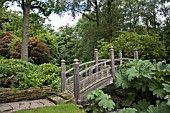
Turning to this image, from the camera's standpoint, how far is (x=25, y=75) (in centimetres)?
541

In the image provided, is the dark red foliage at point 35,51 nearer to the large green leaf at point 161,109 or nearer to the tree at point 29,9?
the tree at point 29,9

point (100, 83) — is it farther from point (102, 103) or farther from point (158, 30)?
point (158, 30)

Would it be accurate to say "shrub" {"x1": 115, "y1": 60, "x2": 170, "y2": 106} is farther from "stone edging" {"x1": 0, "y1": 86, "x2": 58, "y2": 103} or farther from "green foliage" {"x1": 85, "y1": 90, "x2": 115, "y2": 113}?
"stone edging" {"x1": 0, "y1": 86, "x2": 58, "y2": 103}

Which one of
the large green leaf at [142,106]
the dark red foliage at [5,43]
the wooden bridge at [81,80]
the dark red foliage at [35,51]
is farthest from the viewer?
the dark red foliage at [5,43]

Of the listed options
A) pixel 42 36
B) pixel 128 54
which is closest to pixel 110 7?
pixel 128 54

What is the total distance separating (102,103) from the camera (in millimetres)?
4133

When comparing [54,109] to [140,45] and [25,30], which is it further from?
[140,45]

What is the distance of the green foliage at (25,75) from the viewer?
5227mm

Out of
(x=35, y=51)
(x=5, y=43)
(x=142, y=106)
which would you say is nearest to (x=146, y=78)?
(x=142, y=106)

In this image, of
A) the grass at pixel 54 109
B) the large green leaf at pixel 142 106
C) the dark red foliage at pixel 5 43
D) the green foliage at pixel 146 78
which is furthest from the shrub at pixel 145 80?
the dark red foliage at pixel 5 43

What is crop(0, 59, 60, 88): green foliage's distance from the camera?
5227 mm

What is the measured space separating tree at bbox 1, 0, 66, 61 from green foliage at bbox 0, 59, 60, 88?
1.91 meters

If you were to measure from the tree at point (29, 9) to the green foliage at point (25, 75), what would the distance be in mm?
1909

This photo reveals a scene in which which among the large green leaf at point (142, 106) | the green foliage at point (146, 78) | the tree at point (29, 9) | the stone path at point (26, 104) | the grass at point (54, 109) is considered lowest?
the stone path at point (26, 104)
